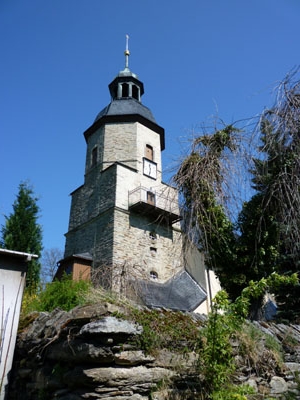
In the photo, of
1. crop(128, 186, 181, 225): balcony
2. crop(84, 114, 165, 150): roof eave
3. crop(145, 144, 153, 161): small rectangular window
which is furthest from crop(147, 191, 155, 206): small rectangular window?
crop(84, 114, 165, 150): roof eave

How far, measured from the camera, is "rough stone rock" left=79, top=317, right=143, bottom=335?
3465mm

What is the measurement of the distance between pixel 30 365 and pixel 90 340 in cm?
173

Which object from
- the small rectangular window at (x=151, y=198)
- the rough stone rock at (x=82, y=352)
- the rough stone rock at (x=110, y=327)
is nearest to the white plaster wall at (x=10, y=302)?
the rough stone rock at (x=82, y=352)

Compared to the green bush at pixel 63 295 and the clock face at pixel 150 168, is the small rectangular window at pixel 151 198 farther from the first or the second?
the green bush at pixel 63 295

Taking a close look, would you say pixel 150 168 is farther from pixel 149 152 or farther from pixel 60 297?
pixel 60 297

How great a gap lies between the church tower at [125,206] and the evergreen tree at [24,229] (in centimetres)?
321

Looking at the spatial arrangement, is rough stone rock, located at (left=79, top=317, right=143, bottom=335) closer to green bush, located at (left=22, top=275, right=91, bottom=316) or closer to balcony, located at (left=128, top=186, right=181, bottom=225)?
green bush, located at (left=22, top=275, right=91, bottom=316)

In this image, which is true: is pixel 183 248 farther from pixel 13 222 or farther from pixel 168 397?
pixel 13 222

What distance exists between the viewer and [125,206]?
59.8 feet

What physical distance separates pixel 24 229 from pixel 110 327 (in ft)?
36.2

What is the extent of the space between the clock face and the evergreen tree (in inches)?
309

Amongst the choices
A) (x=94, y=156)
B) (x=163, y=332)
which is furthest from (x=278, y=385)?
(x=94, y=156)

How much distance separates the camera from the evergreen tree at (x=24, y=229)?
12.7 meters

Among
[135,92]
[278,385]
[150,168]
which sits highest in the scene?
[135,92]
